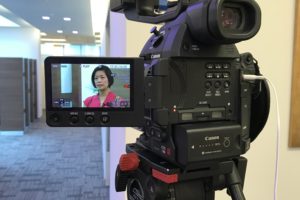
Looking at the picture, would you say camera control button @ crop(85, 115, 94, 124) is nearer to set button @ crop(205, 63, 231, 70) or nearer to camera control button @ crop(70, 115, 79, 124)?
camera control button @ crop(70, 115, 79, 124)

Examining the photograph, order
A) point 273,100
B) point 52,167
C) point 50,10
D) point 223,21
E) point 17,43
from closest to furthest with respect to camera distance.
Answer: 1. point 223,21
2. point 273,100
3. point 52,167
4. point 50,10
5. point 17,43

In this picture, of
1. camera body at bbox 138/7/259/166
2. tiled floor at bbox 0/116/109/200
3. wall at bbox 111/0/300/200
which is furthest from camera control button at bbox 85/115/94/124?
Result: tiled floor at bbox 0/116/109/200

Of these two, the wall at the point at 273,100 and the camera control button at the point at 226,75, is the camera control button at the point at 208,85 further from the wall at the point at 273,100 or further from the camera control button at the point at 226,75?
the wall at the point at 273,100

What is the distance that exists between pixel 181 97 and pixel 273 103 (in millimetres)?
980

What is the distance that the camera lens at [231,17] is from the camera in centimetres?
69

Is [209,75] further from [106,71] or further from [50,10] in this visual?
[50,10]

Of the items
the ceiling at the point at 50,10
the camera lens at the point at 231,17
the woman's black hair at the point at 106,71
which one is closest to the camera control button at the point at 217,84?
the camera lens at the point at 231,17

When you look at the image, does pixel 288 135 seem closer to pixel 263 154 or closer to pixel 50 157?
pixel 263 154

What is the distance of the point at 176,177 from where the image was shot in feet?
2.31

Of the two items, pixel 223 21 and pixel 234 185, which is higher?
pixel 223 21

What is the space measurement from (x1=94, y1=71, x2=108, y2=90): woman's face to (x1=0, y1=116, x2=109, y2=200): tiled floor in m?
2.70

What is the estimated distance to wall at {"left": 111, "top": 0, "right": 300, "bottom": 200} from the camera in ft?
5.00

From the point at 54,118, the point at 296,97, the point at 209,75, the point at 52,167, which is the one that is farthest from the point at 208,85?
the point at 52,167

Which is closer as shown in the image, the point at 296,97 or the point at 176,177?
the point at 176,177
